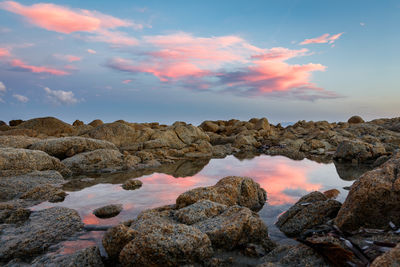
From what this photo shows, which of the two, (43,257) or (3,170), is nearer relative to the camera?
(43,257)

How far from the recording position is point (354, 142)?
15.0 m

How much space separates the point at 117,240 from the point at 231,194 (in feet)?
10.4

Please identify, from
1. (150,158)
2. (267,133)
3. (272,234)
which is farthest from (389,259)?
(267,133)

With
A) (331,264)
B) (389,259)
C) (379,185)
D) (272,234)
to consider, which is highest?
(379,185)

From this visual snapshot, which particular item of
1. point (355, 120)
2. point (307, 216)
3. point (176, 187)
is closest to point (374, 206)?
point (307, 216)

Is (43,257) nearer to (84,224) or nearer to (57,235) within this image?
(57,235)

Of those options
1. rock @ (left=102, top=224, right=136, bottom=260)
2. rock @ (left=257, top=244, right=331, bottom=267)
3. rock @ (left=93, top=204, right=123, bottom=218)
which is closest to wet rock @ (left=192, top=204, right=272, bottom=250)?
rock @ (left=257, top=244, right=331, bottom=267)

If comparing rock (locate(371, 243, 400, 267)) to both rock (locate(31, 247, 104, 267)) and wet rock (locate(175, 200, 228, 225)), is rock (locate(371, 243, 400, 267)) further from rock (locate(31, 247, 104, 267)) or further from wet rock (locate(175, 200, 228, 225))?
rock (locate(31, 247, 104, 267))

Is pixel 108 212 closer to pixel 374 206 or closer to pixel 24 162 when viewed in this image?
pixel 374 206

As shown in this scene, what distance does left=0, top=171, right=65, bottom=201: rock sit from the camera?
7.56 m

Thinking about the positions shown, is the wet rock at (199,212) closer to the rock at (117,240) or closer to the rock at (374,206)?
the rock at (117,240)

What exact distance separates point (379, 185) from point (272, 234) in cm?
198

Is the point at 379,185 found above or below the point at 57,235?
above

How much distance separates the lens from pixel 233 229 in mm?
4168
